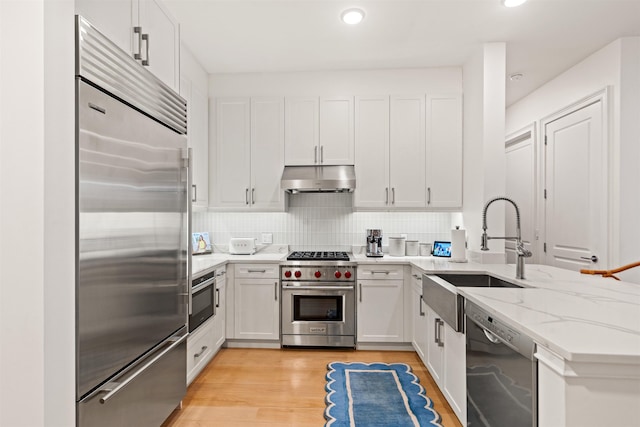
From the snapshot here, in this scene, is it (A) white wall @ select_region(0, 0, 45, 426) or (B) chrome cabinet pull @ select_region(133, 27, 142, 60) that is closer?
(A) white wall @ select_region(0, 0, 45, 426)

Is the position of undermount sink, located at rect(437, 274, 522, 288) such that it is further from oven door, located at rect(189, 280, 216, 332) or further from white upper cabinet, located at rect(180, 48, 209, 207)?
white upper cabinet, located at rect(180, 48, 209, 207)

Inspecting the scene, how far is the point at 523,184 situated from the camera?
4.40m

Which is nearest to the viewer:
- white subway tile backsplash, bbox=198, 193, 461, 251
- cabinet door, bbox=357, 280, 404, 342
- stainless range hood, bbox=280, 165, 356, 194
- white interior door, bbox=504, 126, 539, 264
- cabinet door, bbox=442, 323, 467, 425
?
cabinet door, bbox=442, 323, 467, 425

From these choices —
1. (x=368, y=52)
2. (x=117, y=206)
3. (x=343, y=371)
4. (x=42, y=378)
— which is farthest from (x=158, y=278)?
(x=368, y=52)

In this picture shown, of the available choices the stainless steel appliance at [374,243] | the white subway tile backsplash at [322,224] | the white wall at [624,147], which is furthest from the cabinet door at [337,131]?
the white wall at [624,147]

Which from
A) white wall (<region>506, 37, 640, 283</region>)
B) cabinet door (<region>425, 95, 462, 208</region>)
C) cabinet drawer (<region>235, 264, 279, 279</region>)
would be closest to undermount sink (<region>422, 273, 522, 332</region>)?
cabinet door (<region>425, 95, 462, 208</region>)

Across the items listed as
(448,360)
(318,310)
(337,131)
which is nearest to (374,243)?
(318,310)

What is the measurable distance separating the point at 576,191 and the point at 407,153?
1.68m

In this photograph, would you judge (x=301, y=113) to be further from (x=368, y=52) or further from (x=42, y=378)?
(x=42, y=378)

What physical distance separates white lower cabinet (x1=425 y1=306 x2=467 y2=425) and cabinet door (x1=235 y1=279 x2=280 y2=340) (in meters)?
1.44

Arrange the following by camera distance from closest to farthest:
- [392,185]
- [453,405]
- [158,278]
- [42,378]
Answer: [42,378] < [158,278] < [453,405] < [392,185]

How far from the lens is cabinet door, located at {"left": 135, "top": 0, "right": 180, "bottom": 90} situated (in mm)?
1799

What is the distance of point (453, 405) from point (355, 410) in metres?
0.62

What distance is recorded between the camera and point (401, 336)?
3.30 meters
